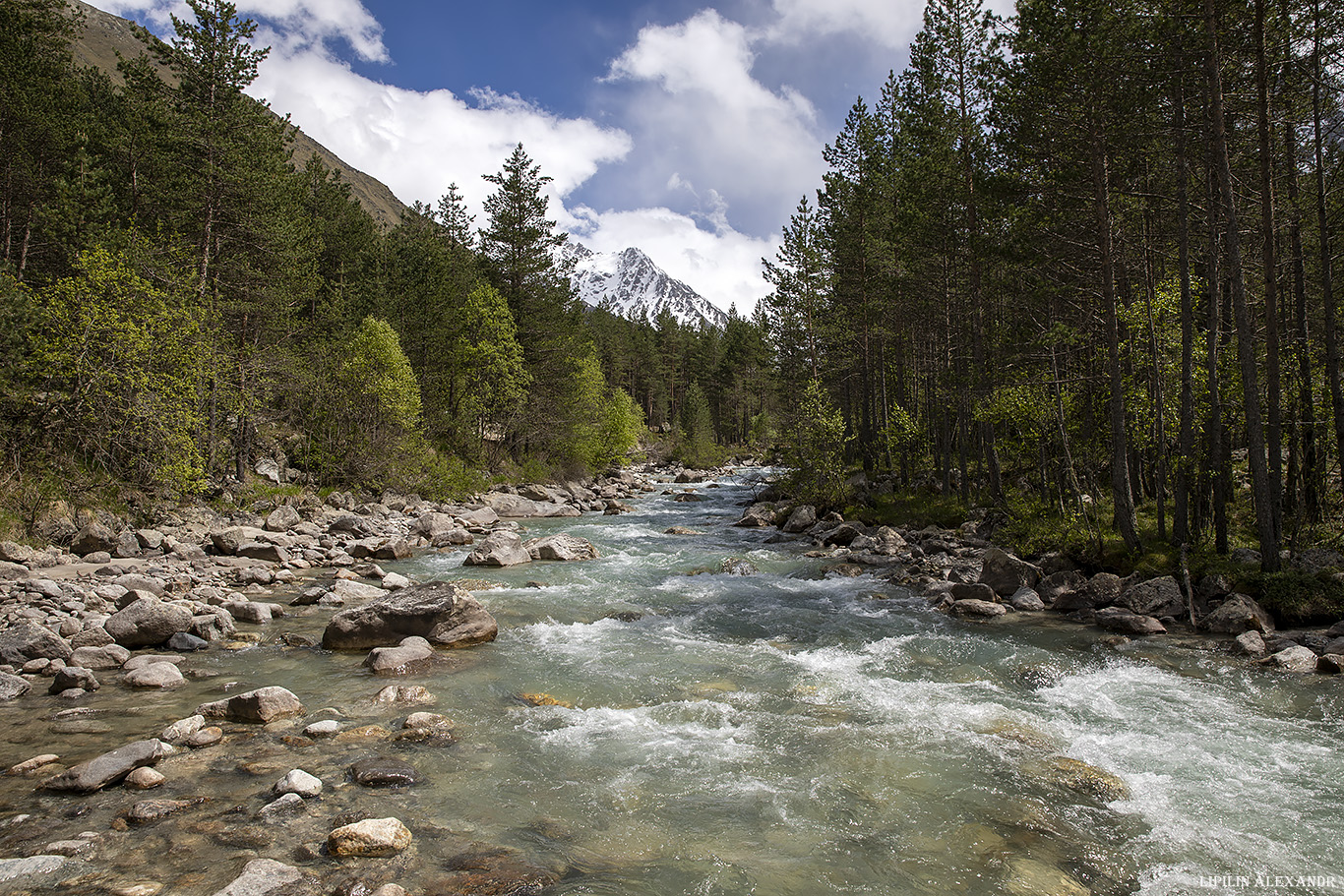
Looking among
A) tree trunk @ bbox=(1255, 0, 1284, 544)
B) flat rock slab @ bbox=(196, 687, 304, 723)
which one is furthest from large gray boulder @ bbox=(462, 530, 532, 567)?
tree trunk @ bbox=(1255, 0, 1284, 544)

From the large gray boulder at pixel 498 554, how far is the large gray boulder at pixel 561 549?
0.33 m

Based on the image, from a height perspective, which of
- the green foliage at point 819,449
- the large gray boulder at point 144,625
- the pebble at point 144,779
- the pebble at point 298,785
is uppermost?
the green foliage at point 819,449

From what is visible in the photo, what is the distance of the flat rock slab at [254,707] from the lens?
7.97 meters

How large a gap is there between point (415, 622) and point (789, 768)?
759 cm

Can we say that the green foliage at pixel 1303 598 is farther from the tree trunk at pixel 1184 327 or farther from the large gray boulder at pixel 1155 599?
the tree trunk at pixel 1184 327

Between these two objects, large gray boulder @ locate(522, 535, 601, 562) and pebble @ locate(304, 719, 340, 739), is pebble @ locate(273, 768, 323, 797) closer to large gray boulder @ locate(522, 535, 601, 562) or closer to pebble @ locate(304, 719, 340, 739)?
pebble @ locate(304, 719, 340, 739)

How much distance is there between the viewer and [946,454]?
2684 centimetres

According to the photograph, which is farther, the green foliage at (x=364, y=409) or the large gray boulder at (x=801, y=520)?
the green foliage at (x=364, y=409)

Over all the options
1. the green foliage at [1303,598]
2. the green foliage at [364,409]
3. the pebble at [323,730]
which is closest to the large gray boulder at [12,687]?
the pebble at [323,730]

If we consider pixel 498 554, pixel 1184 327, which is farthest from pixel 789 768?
pixel 1184 327

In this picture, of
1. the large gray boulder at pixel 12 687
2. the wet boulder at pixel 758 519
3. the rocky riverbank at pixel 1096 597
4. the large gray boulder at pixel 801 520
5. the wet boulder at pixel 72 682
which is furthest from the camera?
the wet boulder at pixel 758 519

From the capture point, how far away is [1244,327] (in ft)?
42.5

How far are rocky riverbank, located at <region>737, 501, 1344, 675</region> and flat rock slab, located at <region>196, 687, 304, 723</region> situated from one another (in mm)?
12781

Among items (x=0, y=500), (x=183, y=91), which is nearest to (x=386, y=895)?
(x=0, y=500)
